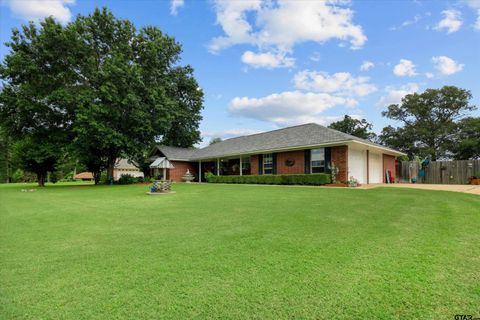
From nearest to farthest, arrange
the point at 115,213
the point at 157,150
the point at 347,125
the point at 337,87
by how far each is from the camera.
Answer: the point at 115,213 → the point at 337,87 → the point at 157,150 → the point at 347,125

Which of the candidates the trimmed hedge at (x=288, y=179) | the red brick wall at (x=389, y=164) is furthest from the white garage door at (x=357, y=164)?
the red brick wall at (x=389, y=164)

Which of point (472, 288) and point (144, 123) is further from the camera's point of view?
point (144, 123)

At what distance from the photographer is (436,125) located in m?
29.0

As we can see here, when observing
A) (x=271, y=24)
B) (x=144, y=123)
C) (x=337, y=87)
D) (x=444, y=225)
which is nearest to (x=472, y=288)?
(x=444, y=225)

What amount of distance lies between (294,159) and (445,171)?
11.4 meters

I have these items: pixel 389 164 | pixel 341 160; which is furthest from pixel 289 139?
pixel 389 164

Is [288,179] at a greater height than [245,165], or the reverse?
[245,165]

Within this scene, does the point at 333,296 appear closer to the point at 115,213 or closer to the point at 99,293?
the point at 99,293

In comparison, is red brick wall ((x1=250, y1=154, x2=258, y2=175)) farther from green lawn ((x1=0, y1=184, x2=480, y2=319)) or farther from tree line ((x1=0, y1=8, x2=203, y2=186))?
green lawn ((x1=0, y1=184, x2=480, y2=319))

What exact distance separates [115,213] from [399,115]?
35.4 m

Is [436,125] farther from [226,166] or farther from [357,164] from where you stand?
[226,166]

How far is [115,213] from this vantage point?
7.13 metres

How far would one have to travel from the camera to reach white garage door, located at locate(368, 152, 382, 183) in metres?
17.8

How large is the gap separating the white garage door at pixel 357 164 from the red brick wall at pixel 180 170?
16.4 metres
